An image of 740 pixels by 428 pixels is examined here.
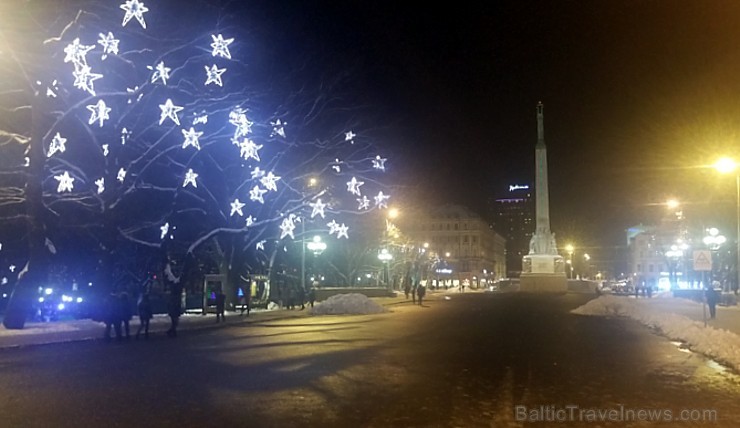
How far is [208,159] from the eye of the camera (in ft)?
125

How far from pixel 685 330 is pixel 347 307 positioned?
20328 millimetres

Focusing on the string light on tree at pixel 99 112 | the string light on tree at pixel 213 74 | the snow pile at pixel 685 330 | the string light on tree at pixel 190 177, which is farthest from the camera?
the string light on tree at pixel 190 177

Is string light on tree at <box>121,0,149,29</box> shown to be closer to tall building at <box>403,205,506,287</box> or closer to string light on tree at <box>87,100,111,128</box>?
string light on tree at <box>87,100,111,128</box>

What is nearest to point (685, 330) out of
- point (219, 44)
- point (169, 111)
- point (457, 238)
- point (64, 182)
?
point (219, 44)

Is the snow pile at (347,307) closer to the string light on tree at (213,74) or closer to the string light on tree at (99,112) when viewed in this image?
the string light on tree at (213,74)

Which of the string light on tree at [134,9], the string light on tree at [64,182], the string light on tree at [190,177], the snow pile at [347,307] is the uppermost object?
the string light on tree at [134,9]

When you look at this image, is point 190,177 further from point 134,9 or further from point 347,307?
point 347,307

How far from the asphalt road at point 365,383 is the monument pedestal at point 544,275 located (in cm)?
6057

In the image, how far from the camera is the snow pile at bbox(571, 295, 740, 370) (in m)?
17.0

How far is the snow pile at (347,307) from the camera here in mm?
39406

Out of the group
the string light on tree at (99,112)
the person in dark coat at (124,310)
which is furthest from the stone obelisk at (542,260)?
the person in dark coat at (124,310)

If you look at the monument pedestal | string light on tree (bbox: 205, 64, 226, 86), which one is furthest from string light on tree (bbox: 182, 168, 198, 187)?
the monument pedestal

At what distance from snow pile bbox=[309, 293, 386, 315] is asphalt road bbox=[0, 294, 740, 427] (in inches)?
645

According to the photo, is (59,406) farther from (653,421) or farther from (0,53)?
(0,53)
